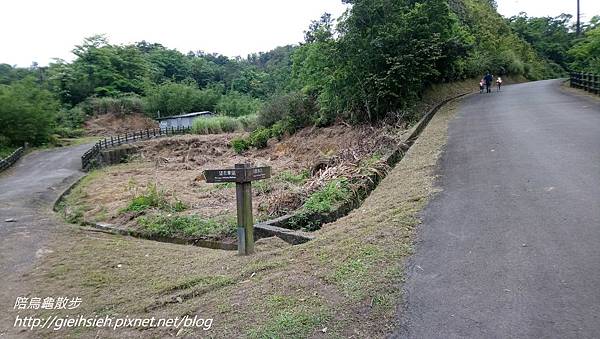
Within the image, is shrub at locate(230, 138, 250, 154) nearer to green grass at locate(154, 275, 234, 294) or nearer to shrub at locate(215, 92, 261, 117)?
green grass at locate(154, 275, 234, 294)

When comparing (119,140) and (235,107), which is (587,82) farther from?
(235,107)

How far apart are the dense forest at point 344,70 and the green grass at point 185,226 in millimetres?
9630

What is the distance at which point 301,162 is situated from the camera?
18.2 m

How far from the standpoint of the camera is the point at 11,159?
2602cm

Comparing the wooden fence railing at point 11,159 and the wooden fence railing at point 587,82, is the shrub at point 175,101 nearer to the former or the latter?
the wooden fence railing at point 11,159

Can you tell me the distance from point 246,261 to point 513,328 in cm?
368

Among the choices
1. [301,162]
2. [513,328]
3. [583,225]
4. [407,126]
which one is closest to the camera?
[513,328]

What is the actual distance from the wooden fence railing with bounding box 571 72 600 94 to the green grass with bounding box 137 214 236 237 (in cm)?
1831

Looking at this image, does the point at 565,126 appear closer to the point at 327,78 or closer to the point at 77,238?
the point at 327,78

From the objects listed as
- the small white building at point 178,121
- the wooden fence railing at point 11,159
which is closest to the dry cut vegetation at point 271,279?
the wooden fence railing at point 11,159

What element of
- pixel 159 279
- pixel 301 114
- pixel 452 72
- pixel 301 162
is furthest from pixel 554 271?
pixel 452 72

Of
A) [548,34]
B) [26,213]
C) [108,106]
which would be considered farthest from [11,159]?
[548,34]

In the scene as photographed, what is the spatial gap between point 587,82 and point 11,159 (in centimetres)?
3210

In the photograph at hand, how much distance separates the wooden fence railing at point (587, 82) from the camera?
19609 millimetres
